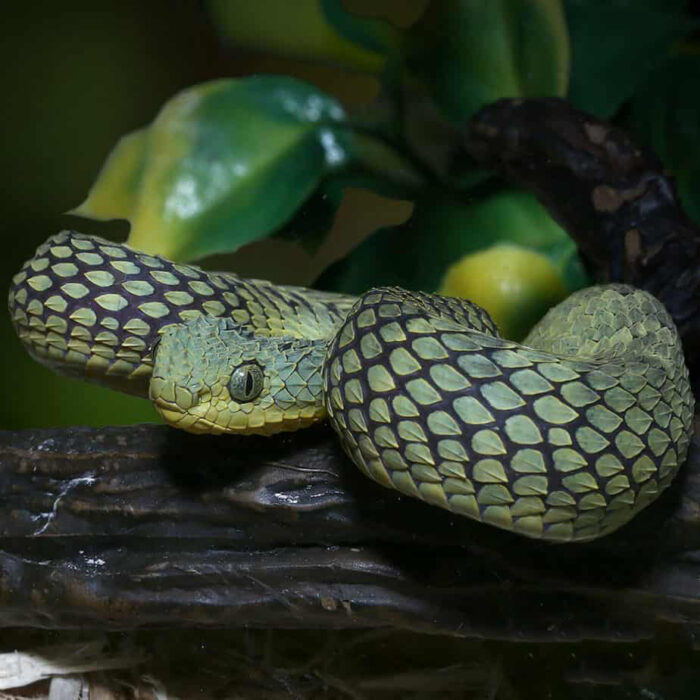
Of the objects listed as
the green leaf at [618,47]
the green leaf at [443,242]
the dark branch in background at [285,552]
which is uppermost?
the green leaf at [618,47]

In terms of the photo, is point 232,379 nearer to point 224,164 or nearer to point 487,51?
point 224,164

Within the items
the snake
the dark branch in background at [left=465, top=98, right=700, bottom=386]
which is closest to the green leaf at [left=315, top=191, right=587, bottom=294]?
the dark branch in background at [left=465, top=98, right=700, bottom=386]

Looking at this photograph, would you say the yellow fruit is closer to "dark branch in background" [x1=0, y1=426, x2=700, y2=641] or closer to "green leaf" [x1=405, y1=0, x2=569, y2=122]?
"green leaf" [x1=405, y1=0, x2=569, y2=122]

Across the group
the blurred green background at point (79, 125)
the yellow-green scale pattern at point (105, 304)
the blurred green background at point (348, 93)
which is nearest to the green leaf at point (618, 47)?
the blurred green background at point (348, 93)

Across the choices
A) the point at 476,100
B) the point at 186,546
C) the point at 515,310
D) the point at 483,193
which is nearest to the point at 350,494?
the point at 186,546

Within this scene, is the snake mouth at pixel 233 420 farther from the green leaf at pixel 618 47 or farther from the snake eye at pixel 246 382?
the green leaf at pixel 618 47

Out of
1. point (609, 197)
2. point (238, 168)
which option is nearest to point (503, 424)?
point (609, 197)

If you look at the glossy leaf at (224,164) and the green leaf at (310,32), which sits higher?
the green leaf at (310,32)

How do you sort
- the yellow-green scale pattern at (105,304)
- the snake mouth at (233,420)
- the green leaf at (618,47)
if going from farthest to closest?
the green leaf at (618,47)
the yellow-green scale pattern at (105,304)
the snake mouth at (233,420)

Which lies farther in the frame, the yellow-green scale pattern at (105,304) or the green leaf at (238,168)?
the green leaf at (238,168)
